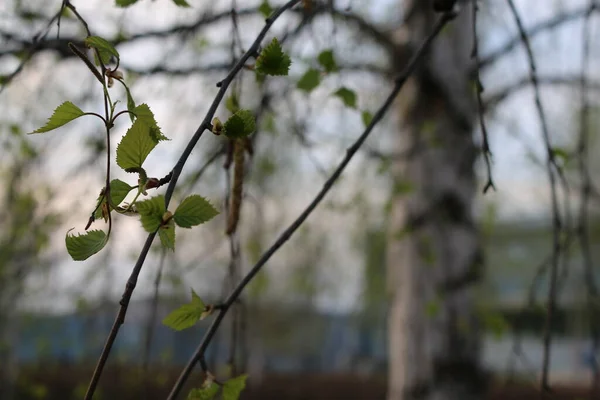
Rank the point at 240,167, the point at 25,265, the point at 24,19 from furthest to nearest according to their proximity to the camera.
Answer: the point at 25,265 → the point at 24,19 → the point at 240,167

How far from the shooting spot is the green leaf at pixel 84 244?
1.19ft

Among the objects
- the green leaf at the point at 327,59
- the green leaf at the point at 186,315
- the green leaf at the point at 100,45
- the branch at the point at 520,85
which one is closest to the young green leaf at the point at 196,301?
the green leaf at the point at 186,315

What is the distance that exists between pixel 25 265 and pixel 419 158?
1294mm

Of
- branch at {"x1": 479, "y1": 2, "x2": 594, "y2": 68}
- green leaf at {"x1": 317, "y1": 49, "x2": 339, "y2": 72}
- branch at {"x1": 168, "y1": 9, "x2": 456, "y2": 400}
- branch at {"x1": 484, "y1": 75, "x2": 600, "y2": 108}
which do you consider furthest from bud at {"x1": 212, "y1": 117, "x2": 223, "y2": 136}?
branch at {"x1": 484, "y1": 75, "x2": 600, "y2": 108}

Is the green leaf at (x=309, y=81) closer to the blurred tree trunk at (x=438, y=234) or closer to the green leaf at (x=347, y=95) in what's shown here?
the green leaf at (x=347, y=95)

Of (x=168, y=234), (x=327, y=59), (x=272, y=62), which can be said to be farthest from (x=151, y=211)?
(x=327, y=59)

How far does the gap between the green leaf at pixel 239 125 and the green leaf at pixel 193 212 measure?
0.06 meters

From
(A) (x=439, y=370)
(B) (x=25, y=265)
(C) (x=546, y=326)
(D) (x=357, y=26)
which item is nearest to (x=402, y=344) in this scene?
(A) (x=439, y=370)

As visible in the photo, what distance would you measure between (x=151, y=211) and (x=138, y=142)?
5cm

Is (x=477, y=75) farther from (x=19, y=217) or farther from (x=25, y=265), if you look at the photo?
(x=19, y=217)

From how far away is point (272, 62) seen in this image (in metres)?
0.46

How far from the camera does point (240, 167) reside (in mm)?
578

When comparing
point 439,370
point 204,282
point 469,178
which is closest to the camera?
point 439,370

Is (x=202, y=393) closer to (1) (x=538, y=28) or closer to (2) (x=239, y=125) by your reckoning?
(2) (x=239, y=125)
